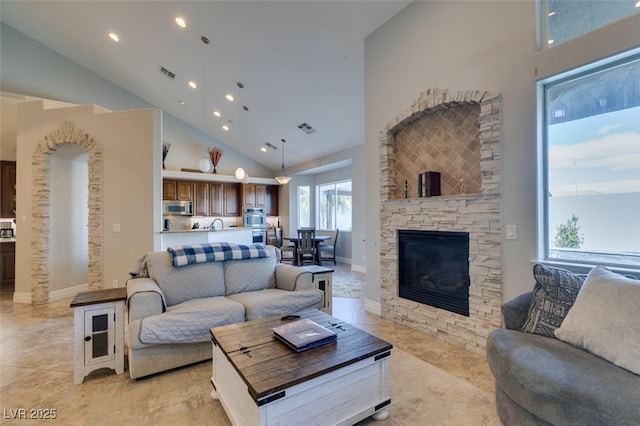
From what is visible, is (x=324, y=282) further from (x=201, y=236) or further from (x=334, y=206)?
(x=334, y=206)

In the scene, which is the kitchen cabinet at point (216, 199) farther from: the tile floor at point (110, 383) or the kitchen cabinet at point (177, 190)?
the tile floor at point (110, 383)

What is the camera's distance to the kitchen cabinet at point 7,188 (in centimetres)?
553

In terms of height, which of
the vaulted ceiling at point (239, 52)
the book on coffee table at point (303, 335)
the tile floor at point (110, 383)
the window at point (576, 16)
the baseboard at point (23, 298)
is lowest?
the tile floor at point (110, 383)

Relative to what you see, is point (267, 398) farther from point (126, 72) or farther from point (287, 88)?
point (126, 72)

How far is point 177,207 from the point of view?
7914mm

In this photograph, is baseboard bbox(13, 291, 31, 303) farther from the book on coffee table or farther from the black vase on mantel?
the black vase on mantel

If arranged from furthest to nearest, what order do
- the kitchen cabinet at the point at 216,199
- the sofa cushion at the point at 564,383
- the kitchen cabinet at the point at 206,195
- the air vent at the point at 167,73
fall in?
the kitchen cabinet at the point at 216,199, the kitchen cabinet at the point at 206,195, the air vent at the point at 167,73, the sofa cushion at the point at 564,383

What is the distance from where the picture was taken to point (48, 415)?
1902mm

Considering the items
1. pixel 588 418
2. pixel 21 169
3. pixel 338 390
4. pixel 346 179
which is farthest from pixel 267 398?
pixel 346 179

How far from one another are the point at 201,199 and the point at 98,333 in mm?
6465

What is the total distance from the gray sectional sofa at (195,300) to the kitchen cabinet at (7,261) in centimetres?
469

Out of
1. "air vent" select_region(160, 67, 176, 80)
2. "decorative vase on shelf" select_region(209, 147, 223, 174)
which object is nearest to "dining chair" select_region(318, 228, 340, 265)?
"decorative vase on shelf" select_region(209, 147, 223, 174)

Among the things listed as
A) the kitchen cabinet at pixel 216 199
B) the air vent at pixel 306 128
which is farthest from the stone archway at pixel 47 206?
the kitchen cabinet at pixel 216 199

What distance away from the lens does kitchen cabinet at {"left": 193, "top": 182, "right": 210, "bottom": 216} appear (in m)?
8.34
